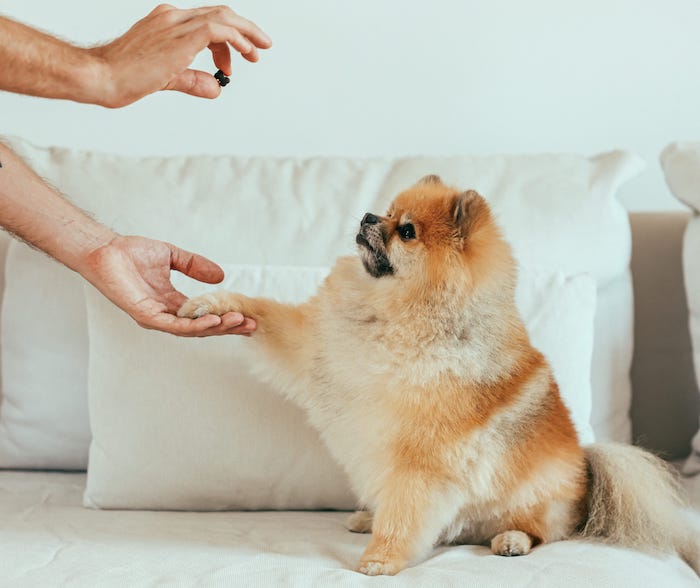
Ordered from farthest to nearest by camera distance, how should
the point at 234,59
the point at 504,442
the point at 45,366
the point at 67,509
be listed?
the point at 234,59, the point at 45,366, the point at 67,509, the point at 504,442

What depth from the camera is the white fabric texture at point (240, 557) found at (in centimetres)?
120

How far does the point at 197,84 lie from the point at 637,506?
94 cm

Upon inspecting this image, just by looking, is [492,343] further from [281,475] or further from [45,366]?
[45,366]

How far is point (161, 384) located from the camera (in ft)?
5.18

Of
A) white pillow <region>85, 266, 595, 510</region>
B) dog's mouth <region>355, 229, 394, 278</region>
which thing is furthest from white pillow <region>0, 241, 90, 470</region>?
dog's mouth <region>355, 229, 394, 278</region>

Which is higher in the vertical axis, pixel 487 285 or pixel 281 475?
pixel 487 285

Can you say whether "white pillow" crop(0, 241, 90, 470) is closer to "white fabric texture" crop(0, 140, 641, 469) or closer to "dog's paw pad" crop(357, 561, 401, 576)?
"white fabric texture" crop(0, 140, 641, 469)

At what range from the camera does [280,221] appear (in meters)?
1.83

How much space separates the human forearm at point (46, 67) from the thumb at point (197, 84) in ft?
0.42

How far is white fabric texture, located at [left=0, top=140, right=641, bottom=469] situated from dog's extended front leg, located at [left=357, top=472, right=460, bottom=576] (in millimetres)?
585

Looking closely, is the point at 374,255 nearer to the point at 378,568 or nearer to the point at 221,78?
the point at 221,78

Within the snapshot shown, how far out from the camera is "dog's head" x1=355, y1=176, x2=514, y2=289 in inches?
55.4

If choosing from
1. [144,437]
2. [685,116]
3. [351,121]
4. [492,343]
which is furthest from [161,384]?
[685,116]

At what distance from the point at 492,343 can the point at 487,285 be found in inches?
3.6
